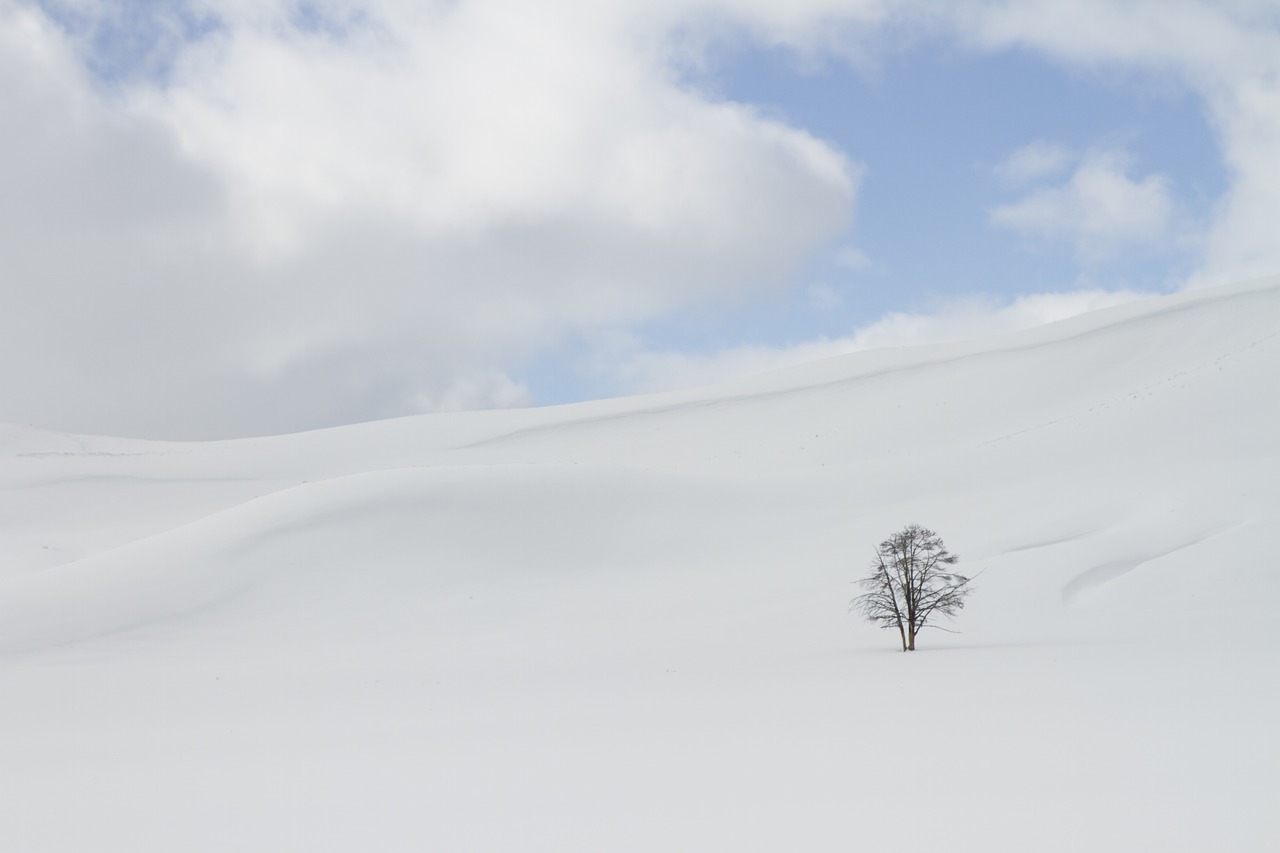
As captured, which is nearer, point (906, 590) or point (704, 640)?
point (906, 590)

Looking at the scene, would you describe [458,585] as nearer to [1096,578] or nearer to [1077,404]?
[1096,578]

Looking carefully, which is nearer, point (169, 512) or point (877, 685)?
point (877, 685)

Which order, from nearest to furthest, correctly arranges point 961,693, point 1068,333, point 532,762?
point 532,762
point 961,693
point 1068,333

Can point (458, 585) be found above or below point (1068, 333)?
below

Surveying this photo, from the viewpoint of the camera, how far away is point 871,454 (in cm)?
4422

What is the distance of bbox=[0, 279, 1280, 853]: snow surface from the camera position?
28.9 ft

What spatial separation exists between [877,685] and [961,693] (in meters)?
1.46

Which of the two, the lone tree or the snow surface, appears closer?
the snow surface

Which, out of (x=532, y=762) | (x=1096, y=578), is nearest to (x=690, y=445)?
(x=1096, y=578)

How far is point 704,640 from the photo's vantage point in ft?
72.0

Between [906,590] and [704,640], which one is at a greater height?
[906,590]

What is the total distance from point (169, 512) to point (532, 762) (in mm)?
41450

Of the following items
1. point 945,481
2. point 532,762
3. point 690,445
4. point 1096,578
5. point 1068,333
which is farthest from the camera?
point 1068,333

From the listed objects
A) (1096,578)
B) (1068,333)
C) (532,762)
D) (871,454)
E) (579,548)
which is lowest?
(532,762)
